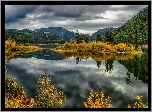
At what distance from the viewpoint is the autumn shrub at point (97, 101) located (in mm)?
6196

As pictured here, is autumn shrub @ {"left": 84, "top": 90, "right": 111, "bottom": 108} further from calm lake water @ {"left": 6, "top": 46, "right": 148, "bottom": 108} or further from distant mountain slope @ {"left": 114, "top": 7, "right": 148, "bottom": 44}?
distant mountain slope @ {"left": 114, "top": 7, "right": 148, "bottom": 44}

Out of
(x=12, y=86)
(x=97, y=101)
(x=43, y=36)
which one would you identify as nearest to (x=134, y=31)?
(x=97, y=101)

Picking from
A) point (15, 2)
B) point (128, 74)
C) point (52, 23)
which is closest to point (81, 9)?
point (52, 23)

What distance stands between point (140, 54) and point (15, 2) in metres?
2.63

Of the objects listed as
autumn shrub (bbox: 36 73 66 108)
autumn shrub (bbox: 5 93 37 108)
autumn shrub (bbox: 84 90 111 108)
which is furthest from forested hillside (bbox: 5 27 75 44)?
autumn shrub (bbox: 84 90 111 108)

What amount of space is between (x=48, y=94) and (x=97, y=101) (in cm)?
100

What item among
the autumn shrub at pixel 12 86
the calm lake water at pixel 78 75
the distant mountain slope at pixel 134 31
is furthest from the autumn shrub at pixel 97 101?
the autumn shrub at pixel 12 86

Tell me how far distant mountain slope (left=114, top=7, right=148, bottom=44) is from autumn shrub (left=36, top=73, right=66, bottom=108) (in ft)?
5.33

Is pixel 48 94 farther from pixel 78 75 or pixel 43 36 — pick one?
pixel 43 36

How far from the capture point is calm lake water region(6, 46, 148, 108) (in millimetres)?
6461

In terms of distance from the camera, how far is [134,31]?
676cm

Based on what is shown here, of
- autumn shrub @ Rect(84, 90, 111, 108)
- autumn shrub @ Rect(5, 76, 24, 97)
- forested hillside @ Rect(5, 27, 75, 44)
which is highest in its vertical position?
forested hillside @ Rect(5, 27, 75, 44)

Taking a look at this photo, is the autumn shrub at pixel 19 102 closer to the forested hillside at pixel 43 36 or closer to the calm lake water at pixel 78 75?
the calm lake water at pixel 78 75

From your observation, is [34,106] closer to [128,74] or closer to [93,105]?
[93,105]
